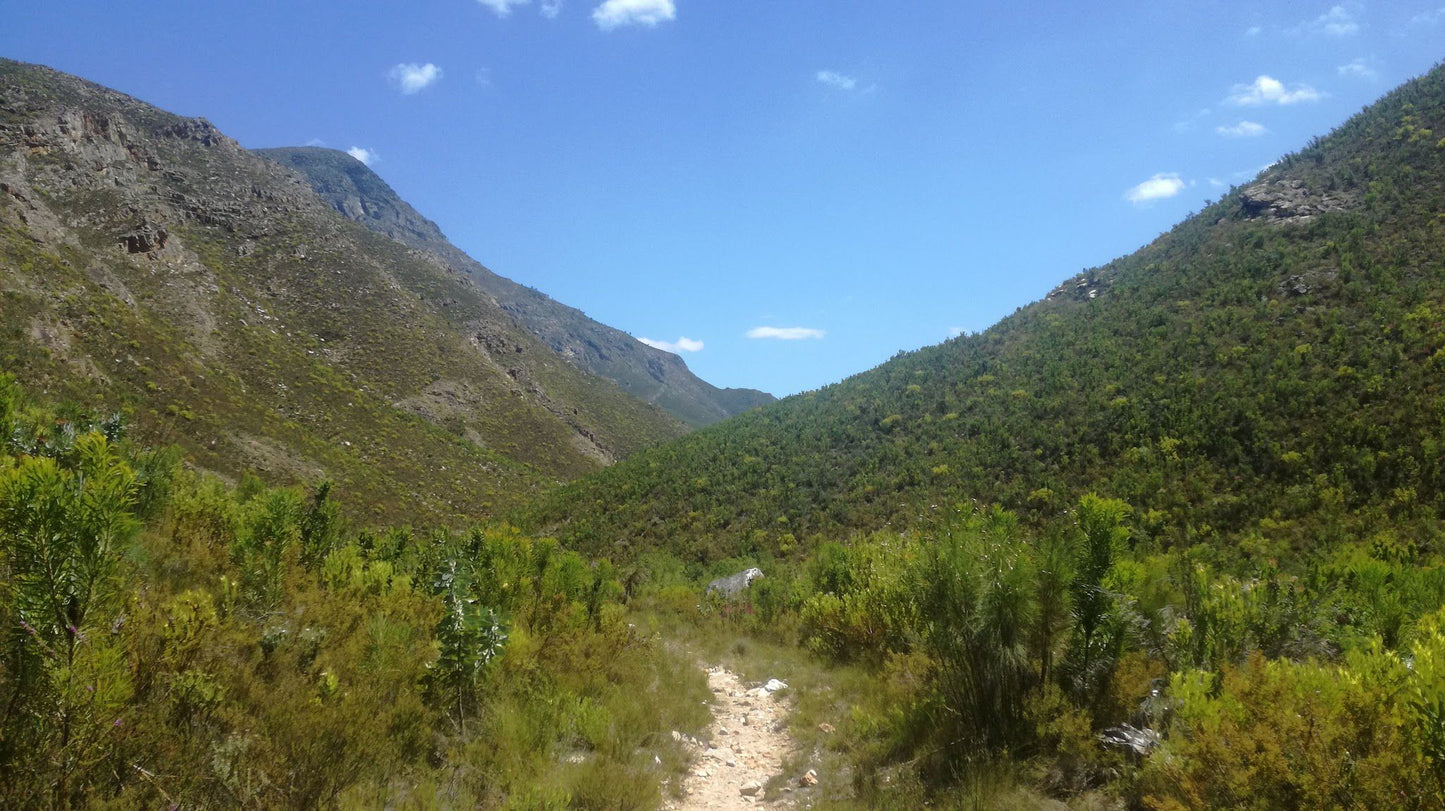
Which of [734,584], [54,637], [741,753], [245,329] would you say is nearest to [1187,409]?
[734,584]

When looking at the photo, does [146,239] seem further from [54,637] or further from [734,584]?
[54,637]

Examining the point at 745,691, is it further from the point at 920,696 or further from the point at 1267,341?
the point at 1267,341

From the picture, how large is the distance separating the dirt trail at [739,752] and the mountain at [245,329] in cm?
1849

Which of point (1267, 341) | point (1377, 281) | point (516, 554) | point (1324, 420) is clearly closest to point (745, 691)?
point (516, 554)

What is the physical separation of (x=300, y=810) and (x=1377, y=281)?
1140 inches

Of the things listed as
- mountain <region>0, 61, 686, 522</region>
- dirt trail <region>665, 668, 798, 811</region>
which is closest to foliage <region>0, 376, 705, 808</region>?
dirt trail <region>665, 668, 798, 811</region>

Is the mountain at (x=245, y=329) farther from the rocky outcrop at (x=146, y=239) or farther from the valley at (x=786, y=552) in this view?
the valley at (x=786, y=552)

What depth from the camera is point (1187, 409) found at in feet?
59.6

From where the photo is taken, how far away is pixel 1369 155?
27.0 metres

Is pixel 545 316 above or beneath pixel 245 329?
above

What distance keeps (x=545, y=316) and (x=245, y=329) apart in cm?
9341

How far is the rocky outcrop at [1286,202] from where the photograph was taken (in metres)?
25.9

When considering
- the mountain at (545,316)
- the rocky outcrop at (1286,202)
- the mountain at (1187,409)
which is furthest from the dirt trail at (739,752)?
the mountain at (545,316)

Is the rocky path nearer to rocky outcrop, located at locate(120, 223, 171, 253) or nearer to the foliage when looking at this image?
the foliage
